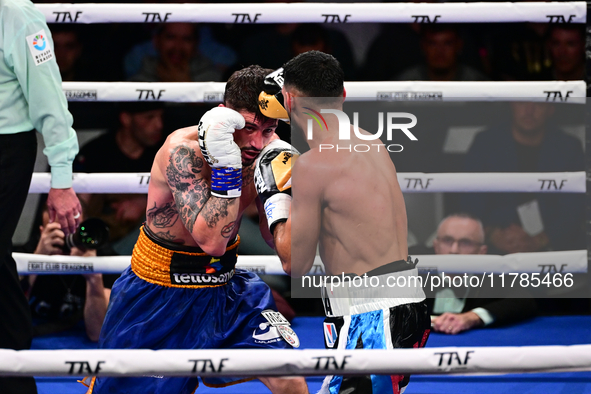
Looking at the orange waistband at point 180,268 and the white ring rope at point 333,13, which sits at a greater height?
the white ring rope at point 333,13

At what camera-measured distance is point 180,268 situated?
83.0 inches

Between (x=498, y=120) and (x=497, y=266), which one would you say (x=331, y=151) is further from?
(x=498, y=120)

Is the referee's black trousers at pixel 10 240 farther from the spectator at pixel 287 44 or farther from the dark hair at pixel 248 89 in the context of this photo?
the spectator at pixel 287 44

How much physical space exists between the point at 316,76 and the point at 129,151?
1.83 meters

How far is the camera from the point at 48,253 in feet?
9.14

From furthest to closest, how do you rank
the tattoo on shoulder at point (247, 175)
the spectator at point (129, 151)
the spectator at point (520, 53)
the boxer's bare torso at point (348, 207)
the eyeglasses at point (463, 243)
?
the spectator at point (520, 53) → the spectator at point (129, 151) → the eyeglasses at point (463, 243) → the tattoo on shoulder at point (247, 175) → the boxer's bare torso at point (348, 207)

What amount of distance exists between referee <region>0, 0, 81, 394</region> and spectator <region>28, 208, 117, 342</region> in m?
0.78

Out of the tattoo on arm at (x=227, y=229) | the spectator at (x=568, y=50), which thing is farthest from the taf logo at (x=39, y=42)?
the spectator at (x=568, y=50)

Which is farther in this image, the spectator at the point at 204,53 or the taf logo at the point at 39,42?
the spectator at the point at 204,53

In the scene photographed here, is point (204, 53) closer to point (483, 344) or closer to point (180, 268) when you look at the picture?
point (180, 268)

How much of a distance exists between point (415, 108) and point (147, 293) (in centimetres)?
175

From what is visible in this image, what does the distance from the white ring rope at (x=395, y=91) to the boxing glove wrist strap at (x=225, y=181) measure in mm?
713

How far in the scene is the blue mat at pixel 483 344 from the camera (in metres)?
2.51

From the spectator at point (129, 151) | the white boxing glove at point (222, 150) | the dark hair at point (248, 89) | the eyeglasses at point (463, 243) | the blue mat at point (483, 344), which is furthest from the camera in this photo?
the spectator at point (129, 151)
